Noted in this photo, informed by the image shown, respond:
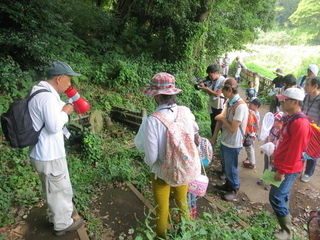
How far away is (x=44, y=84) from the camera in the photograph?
223cm

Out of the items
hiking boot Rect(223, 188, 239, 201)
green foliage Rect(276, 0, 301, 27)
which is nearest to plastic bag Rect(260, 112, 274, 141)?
hiking boot Rect(223, 188, 239, 201)

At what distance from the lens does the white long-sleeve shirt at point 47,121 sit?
2111 mm

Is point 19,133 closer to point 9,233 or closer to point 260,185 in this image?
point 9,233

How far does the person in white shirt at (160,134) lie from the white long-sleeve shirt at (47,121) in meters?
0.91

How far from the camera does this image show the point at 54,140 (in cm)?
230

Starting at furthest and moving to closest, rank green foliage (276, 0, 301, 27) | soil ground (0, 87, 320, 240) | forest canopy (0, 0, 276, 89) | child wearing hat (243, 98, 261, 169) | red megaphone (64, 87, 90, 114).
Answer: green foliage (276, 0, 301, 27) < forest canopy (0, 0, 276, 89) < child wearing hat (243, 98, 261, 169) < soil ground (0, 87, 320, 240) < red megaphone (64, 87, 90, 114)

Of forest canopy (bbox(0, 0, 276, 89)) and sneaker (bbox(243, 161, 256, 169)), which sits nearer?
sneaker (bbox(243, 161, 256, 169))

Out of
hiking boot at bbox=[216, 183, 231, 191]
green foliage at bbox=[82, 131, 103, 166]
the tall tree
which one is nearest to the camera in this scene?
hiking boot at bbox=[216, 183, 231, 191]

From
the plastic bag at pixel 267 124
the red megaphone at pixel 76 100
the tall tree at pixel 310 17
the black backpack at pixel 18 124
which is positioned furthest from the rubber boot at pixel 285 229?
the tall tree at pixel 310 17

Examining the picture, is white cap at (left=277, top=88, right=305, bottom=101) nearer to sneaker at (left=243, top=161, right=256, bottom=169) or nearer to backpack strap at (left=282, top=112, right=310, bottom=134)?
backpack strap at (left=282, top=112, right=310, bottom=134)

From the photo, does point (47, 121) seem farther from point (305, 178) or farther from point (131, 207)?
point (305, 178)

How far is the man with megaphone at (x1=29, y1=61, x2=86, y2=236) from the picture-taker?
2.13m

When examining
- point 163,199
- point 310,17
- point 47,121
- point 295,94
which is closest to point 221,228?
point 163,199

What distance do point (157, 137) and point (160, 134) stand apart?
4cm
